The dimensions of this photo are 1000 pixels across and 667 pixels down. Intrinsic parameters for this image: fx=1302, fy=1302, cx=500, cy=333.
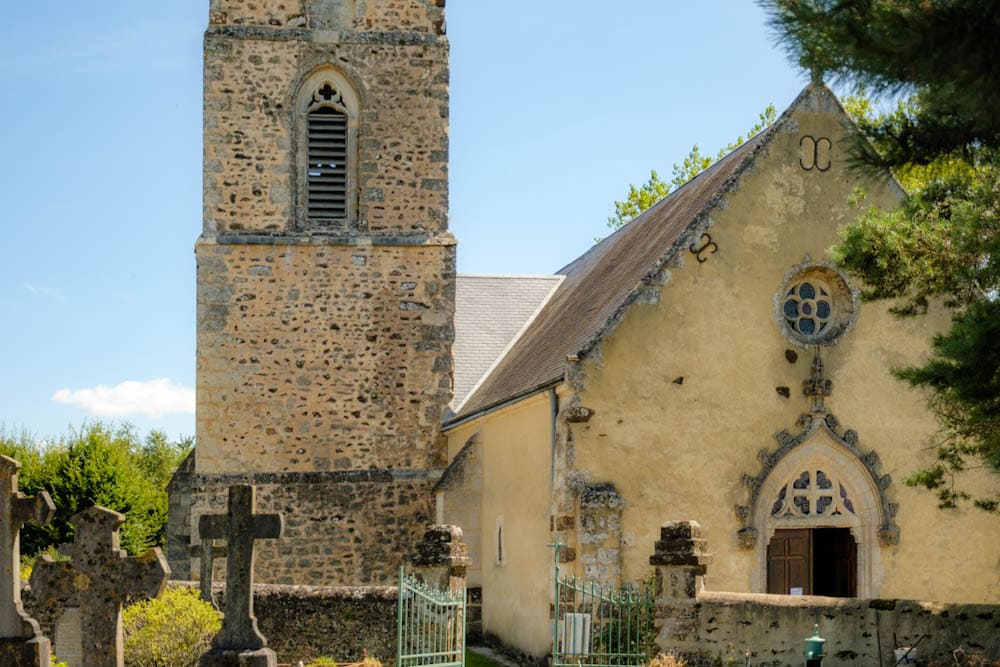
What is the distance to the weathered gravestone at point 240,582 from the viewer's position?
1026 cm

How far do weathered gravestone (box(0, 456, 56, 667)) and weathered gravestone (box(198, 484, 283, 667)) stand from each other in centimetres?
128

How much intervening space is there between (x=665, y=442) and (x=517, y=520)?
2.63 metres

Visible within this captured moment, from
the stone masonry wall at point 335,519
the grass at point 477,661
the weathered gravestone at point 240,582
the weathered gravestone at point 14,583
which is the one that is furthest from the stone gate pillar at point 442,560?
the stone masonry wall at point 335,519

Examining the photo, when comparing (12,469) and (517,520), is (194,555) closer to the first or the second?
(517,520)

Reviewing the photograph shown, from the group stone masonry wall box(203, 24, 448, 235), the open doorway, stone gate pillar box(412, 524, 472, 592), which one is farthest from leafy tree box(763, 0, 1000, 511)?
stone masonry wall box(203, 24, 448, 235)

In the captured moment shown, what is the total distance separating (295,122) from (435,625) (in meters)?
10.2

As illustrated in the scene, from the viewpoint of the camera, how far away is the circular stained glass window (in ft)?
52.2

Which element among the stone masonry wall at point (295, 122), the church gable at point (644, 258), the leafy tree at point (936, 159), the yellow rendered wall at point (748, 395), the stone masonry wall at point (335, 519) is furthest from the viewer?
the stone masonry wall at point (295, 122)

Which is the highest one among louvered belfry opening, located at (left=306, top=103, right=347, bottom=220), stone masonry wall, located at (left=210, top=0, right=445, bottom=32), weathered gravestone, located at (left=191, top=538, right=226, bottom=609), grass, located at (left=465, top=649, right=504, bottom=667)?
Answer: stone masonry wall, located at (left=210, top=0, right=445, bottom=32)

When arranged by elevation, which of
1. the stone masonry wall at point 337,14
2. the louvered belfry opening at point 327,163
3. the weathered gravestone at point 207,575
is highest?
the stone masonry wall at point 337,14

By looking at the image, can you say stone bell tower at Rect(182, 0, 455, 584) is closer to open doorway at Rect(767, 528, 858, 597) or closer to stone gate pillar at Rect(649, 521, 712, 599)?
open doorway at Rect(767, 528, 858, 597)

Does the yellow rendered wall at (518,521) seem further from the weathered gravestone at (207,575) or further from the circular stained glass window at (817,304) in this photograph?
the weathered gravestone at (207,575)

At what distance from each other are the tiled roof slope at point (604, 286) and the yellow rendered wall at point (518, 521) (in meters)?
0.40

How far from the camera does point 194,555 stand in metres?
18.8
